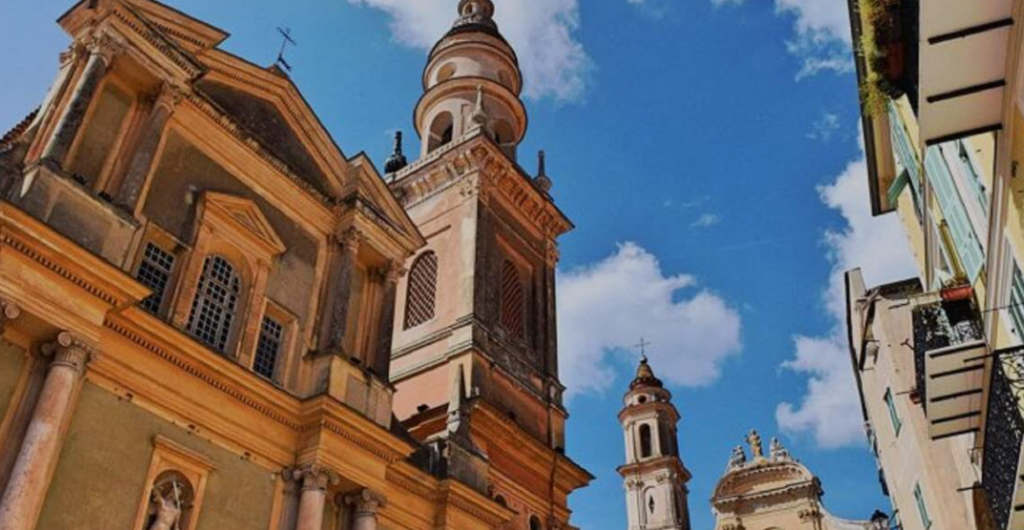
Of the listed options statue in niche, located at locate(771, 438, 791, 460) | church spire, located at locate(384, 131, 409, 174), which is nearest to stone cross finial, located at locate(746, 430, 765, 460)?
statue in niche, located at locate(771, 438, 791, 460)

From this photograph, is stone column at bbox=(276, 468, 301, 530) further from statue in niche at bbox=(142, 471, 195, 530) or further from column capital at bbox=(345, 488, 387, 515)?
statue in niche at bbox=(142, 471, 195, 530)

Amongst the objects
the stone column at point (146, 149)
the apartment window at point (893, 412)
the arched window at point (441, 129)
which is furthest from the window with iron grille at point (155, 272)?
the apartment window at point (893, 412)

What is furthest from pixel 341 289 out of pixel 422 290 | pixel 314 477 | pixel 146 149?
pixel 422 290

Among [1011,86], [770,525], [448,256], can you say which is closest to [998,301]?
[1011,86]

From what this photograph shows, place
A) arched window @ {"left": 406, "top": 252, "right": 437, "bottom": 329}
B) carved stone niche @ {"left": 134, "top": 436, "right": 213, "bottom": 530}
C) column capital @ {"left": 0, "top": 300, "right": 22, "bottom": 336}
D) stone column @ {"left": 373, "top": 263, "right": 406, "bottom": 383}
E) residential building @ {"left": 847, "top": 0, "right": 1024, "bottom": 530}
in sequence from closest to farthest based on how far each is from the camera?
residential building @ {"left": 847, "top": 0, "right": 1024, "bottom": 530} → column capital @ {"left": 0, "top": 300, "right": 22, "bottom": 336} → carved stone niche @ {"left": 134, "top": 436, "right": 213, "bottom": 530} → stone column @ {"left": 373, "top": 263, "right": 406, "bottom": 383} → arched window @ {"left": 406, "top": 252, "right": 437, "bottom": 329}

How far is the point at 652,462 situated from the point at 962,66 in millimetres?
37895

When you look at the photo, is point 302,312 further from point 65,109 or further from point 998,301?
point 998,301

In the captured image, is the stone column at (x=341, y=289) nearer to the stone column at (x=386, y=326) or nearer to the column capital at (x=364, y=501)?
the stone column at (x=386, y=326)

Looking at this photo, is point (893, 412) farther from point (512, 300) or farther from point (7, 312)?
point (7, 312)

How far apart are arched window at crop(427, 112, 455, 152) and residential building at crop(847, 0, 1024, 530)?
529 inches

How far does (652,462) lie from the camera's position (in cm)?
4344

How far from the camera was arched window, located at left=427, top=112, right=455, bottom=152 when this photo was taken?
26.8 m

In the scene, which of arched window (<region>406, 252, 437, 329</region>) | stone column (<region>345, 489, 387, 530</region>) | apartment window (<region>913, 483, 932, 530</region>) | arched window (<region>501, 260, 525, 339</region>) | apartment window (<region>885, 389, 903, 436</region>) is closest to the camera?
stone column (<region>345, 489, 387, 530</region>)

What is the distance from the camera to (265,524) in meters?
12.5
